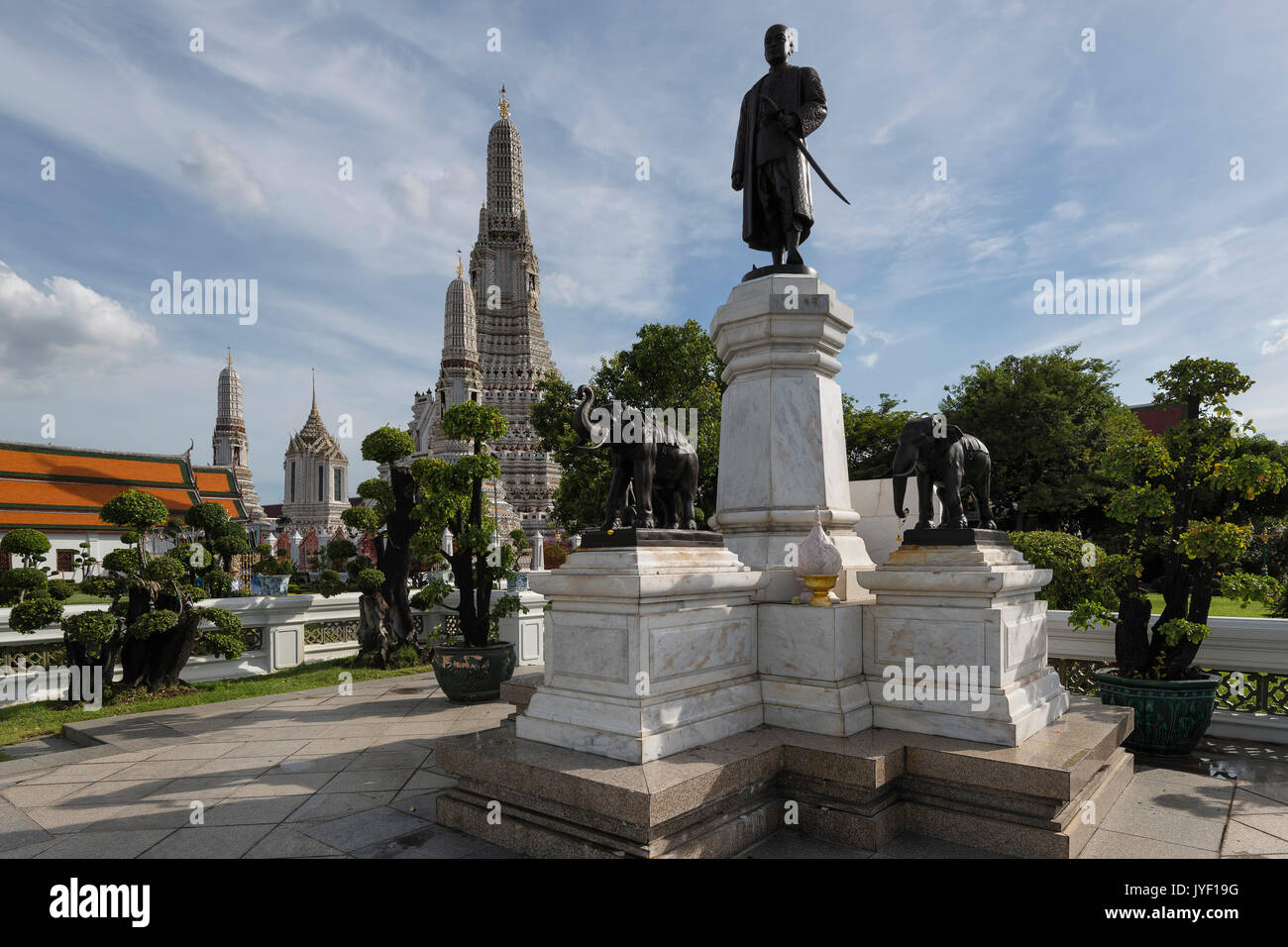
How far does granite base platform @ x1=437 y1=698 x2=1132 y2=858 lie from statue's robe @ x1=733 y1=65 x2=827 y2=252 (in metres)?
4.85

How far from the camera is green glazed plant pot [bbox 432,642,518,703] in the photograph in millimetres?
9312

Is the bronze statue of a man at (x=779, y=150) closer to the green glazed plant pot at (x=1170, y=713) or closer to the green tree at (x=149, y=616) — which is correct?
the green glazed plant pot at (x=1170, y=713)

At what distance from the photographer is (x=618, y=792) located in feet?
13.0

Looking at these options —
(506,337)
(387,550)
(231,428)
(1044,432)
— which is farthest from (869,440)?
(231,428)

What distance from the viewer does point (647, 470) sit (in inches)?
224

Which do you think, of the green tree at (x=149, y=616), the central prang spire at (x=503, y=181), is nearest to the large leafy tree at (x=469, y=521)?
the green tree at (x=149, y=616)

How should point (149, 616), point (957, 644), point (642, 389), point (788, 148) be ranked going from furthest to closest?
point (642, 389)
point (149, 616)
point (788, 148)
point (957, 644)

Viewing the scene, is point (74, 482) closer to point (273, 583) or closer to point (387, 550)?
point (273, 583)

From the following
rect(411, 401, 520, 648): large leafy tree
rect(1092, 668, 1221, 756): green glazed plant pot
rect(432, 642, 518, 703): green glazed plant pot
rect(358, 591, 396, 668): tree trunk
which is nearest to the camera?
rect(1092, 668, 1221, 756): green glazed plant pot

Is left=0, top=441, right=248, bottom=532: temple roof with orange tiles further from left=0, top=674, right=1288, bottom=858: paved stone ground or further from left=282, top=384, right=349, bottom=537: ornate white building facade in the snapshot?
left=282, top=384, right=349, bottom=537: ornate white building facade

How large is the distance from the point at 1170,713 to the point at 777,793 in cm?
411

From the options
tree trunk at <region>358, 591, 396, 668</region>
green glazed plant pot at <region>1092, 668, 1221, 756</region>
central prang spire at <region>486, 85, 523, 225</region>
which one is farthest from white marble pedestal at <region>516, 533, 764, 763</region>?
central prang spire at <region>486, 85, 523, 225</region>

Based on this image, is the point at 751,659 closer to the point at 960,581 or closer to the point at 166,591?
the point at 960,581

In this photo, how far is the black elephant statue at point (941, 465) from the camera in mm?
5836
